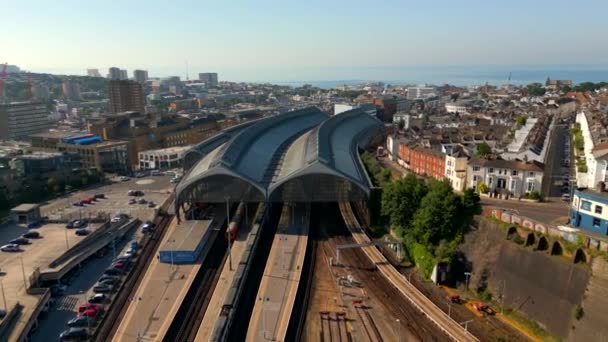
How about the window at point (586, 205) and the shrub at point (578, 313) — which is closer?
the shrub at point (578, 313)

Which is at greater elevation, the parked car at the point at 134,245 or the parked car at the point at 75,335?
the parked car at the point at 134,245

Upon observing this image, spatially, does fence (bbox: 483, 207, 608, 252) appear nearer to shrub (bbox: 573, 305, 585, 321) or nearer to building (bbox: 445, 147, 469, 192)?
shrub (bbox: 573, 305, 585, 321)

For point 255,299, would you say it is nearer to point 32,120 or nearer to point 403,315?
point 403,315

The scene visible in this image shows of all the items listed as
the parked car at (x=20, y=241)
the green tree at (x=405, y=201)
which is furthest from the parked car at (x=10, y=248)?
the green tree at (x=405, y=201)

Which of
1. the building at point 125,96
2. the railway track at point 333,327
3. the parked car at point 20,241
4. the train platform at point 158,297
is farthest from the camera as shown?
the building at point 125,96

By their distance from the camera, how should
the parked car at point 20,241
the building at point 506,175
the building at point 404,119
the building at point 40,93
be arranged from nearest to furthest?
the parked car at point 20,241
the building at point 506,175
the building at point 404,119
the building at point 40,93

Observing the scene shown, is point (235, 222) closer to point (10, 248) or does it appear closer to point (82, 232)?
point (82, 232)

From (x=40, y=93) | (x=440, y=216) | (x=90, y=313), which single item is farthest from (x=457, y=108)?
(x=40, y=93)

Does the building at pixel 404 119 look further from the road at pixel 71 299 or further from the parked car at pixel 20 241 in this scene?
the parked car at pixel 20 241
